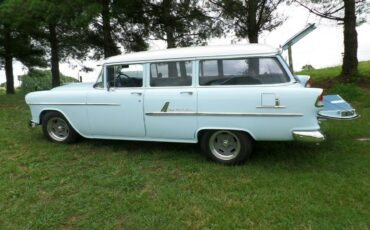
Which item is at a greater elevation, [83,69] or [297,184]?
[83,69]

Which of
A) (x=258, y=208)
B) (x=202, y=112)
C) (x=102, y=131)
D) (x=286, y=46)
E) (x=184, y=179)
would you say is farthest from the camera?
(x=102, y=131)

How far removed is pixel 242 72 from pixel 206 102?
2.19ft

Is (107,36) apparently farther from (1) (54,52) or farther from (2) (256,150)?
(2) (256,150)

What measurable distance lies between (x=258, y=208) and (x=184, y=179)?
1226 mm

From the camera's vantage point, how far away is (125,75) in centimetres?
614

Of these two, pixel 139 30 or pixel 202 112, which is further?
pixel 139 30

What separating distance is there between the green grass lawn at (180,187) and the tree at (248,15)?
21.0 feet

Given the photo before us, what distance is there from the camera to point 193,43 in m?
13.3

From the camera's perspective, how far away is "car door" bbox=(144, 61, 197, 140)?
5.57 metres

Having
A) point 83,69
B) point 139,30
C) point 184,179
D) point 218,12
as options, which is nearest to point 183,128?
point 184,179

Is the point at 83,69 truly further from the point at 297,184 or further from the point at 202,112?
the point at 297,184

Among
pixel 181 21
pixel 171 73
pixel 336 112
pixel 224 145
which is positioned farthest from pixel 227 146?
pixel 181 21

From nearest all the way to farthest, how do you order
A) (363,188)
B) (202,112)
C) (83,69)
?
1. (363,188)
2. (202,112)
3. (83,69)

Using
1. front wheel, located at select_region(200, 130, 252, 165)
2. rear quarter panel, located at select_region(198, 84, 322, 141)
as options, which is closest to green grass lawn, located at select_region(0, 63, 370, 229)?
front wheel, located at select_region(200, 130, 252, 165)
